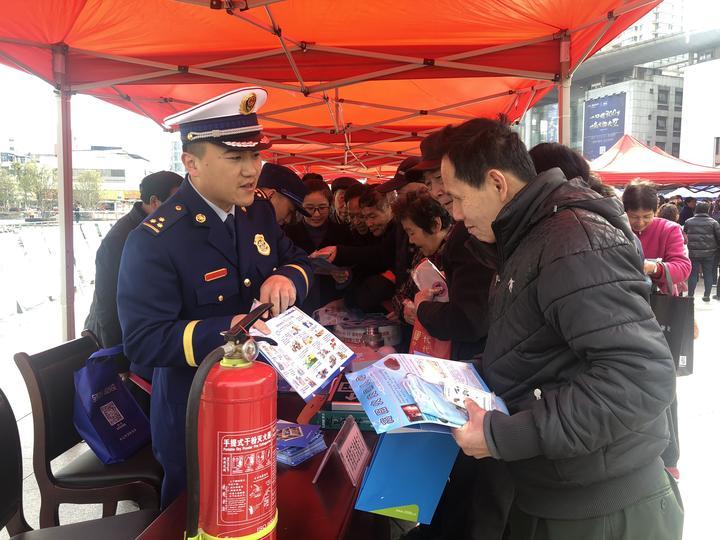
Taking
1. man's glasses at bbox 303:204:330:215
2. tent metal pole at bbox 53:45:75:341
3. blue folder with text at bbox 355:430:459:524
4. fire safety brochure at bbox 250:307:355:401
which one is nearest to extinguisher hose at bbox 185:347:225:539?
fire safety brochure at bbox 250:307:355:401

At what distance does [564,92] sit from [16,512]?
385cm

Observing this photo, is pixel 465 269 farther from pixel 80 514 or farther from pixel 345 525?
pixel 80 514

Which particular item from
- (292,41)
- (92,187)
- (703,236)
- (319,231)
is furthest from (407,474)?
(703,236)

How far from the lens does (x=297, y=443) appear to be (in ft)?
5.08

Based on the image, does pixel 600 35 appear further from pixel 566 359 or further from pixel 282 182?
pixel 566 359

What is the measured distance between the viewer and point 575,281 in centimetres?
102

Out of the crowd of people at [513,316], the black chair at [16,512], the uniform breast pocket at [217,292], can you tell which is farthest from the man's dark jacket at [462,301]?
the black chair at [16,512]

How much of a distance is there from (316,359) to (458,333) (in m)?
0.95

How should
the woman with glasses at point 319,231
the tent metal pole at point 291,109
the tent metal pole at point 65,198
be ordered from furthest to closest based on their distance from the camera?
the tent metal pole at point 291,109 < the tent metal pole at point 65,198 < the woman with glasses at point 319,231

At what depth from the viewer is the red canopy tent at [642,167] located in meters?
8.53

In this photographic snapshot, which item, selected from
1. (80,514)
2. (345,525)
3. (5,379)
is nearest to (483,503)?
(345,525)

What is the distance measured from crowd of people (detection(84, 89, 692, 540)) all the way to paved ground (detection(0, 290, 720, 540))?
100 centimetres

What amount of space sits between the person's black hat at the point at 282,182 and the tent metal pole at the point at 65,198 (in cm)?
159

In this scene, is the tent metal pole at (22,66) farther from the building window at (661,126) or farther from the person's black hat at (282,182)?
the building window at (661,126)
